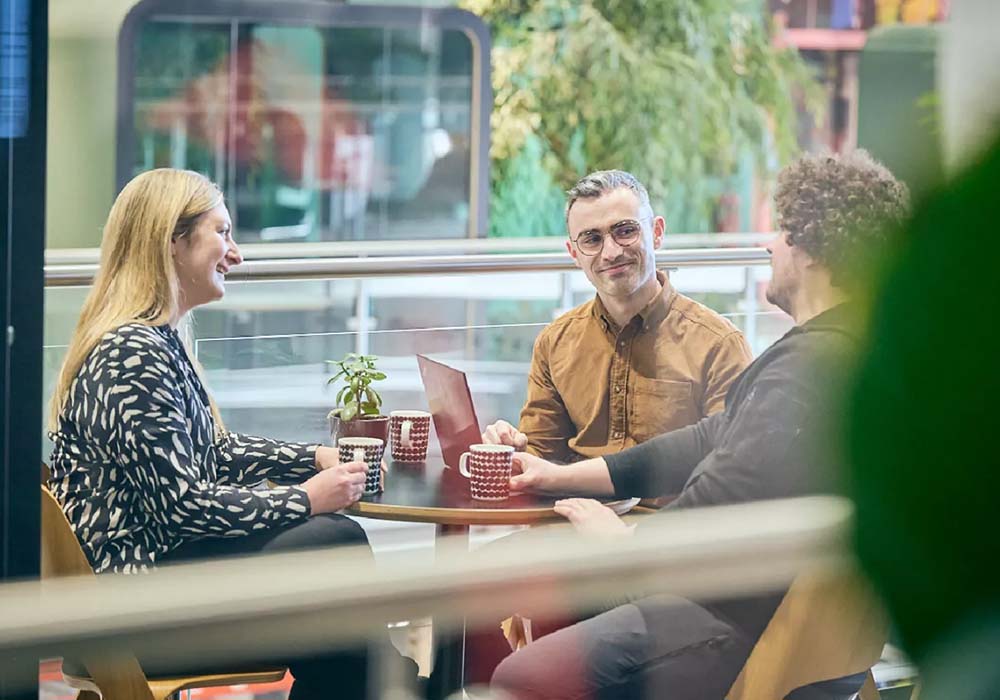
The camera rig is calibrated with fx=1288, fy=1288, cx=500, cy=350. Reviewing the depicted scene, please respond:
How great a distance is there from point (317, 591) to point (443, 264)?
237cm

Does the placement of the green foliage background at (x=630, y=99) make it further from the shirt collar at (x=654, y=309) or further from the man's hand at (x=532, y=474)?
the man's hand at (x=532, y=474)

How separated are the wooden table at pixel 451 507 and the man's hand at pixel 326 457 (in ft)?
0.24

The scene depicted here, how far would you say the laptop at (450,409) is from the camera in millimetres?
1469

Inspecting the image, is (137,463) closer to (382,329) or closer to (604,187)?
(604,187)

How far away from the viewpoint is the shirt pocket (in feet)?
4.90

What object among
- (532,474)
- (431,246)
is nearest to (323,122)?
(431,246)

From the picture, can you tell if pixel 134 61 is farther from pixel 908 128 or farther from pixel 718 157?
pixel 718 157

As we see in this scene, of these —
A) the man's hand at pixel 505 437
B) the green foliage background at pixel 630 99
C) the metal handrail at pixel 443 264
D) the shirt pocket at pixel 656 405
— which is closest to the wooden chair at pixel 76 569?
the man's hand at pixel 505 437

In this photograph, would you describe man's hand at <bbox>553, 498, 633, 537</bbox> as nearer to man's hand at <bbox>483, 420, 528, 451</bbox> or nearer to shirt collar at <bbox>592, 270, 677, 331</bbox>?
man's hand at <bbox>483, 420, 528, 451</bbox>

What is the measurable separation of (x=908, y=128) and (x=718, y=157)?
4.02 m

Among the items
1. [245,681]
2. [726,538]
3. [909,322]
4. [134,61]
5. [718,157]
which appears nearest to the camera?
[909,322]

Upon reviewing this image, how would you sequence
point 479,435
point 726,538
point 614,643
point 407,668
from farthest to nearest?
point 479,435 < point 614,643 < point 407,668 < point 726,538


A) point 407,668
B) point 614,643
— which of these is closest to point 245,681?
point 407,668

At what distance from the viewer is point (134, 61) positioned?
1678 millimetres
